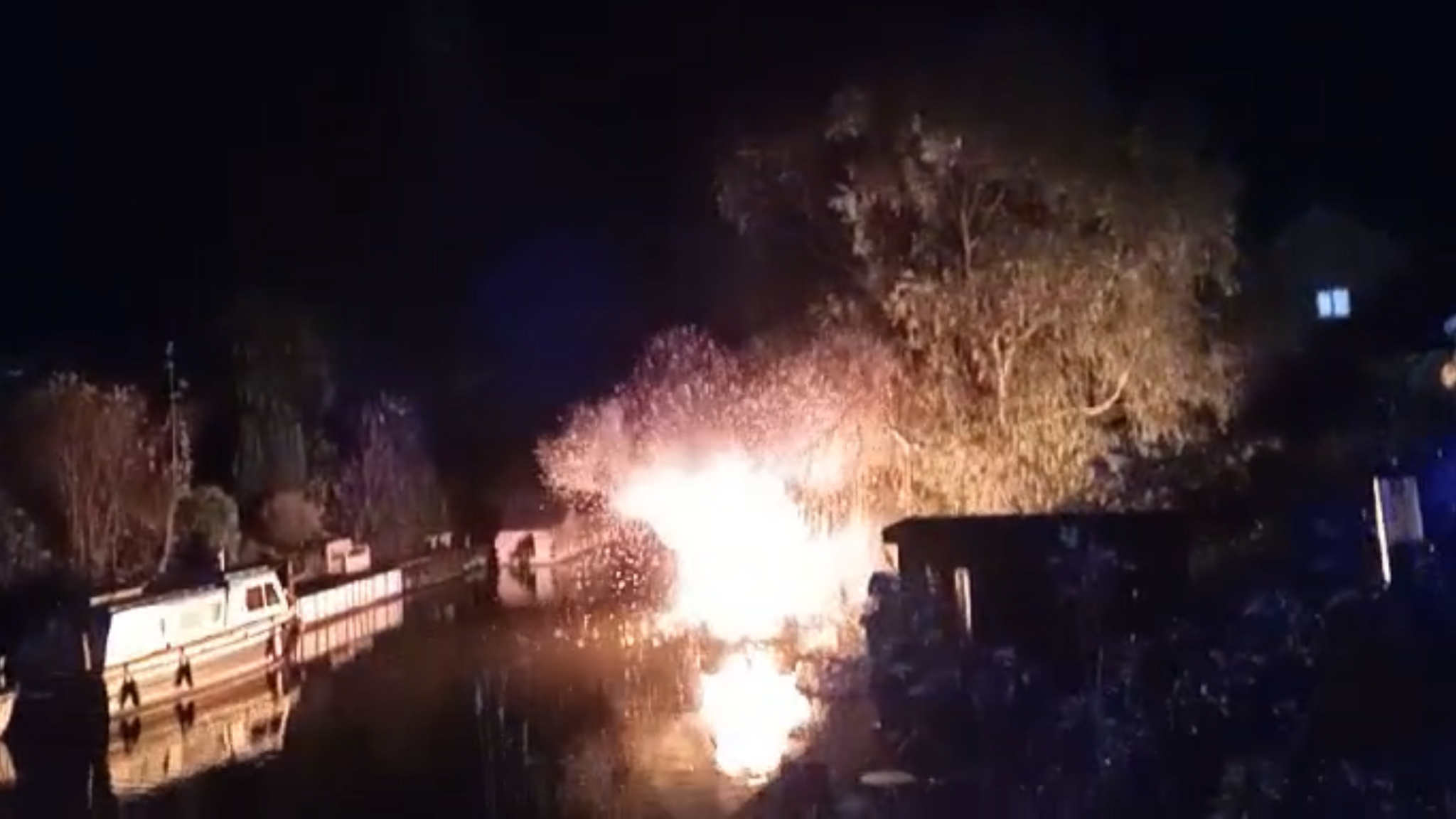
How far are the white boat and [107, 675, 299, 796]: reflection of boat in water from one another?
70 cm

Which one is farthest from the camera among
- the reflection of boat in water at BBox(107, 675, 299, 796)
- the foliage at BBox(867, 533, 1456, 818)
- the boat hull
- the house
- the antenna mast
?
the antenna mast

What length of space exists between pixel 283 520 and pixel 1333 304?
101 ft

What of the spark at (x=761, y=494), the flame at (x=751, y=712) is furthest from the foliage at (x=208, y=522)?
the flame at (x=751, y=712)

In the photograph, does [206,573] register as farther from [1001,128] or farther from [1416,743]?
[1416,743]

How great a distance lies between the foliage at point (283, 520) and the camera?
57938mm

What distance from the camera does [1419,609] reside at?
15.8 meters

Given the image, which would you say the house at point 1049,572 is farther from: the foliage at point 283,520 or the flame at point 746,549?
the foliage at point 283,520

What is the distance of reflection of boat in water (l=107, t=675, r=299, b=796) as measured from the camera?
31328 mm

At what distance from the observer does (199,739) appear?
34875mm

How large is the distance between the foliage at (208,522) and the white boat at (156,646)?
23.9 feet

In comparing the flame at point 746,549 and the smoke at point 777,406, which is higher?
the smoke at point 777,406

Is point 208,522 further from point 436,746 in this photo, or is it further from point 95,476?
point 436,746

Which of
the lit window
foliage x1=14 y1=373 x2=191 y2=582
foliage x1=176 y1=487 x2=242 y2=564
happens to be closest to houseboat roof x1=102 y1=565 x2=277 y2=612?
foliage x1=14 y1=373 x2=191 y2=582

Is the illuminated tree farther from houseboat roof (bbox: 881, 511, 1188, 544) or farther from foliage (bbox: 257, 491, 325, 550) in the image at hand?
foliage (bbox: 257, 491, 325, 550)
